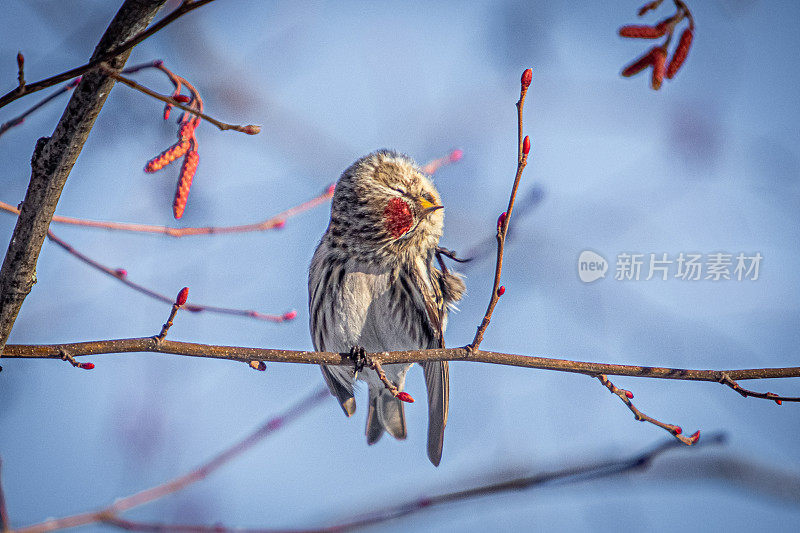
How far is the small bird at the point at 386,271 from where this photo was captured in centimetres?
295

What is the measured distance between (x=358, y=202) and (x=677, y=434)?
1578 millimetres

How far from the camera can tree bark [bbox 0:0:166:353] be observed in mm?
1474

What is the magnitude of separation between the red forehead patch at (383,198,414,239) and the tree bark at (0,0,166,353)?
1476mm

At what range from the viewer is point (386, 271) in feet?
9.90

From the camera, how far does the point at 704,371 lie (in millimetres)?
2031

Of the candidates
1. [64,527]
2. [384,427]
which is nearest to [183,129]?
[64,527]

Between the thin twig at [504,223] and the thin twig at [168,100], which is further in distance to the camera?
the thin twig at [504,223]

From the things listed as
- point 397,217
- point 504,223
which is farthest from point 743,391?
point 397,217

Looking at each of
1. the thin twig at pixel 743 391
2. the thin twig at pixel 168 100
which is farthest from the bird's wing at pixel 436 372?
the thin twig at pixel 168 100

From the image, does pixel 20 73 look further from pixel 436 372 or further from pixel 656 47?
pixel 436 372

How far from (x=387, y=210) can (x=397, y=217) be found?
53 millimetres

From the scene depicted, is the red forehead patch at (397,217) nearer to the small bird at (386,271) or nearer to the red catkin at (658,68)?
the small bird at (386,271)

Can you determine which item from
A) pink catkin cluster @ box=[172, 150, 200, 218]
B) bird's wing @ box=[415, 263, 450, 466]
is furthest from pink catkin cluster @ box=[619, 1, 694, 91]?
bird's wing @ box=[415, 263, 450, 466]

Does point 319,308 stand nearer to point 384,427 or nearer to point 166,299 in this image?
point 384,427
